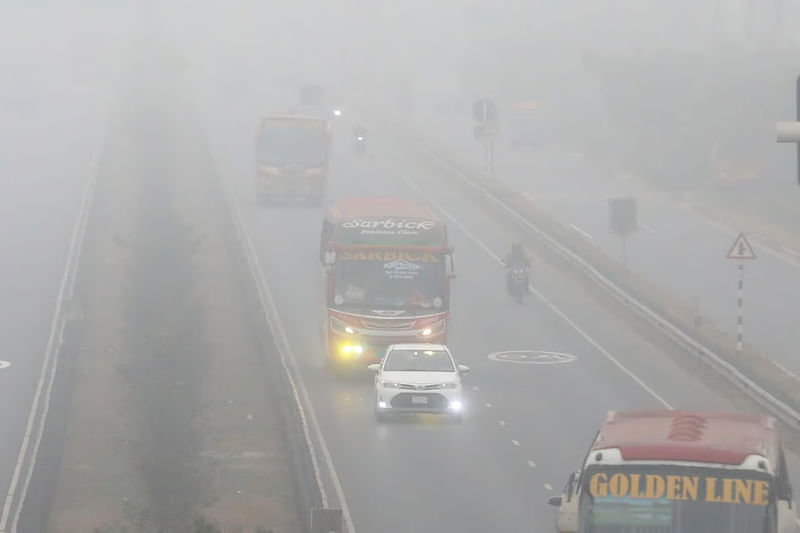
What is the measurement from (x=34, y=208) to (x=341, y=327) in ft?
112

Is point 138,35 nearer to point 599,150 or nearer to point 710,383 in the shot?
point 599,150

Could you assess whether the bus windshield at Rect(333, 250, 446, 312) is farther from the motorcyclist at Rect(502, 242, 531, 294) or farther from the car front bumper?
the motorcyclist at Rect(502, 242, 531, 294)

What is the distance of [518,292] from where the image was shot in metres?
43.7

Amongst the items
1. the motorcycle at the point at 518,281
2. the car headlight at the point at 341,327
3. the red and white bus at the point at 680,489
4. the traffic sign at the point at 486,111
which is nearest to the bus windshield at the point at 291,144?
the traffic sign at the point at 486,111

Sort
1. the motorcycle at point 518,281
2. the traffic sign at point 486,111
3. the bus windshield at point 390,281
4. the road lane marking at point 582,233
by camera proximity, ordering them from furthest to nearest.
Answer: the traffic sign at point 486,111
the road lane marking at point 582,233
the motorcycle at point 518,281
the bus windshield at point 390,281

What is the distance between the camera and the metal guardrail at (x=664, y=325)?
1196 inches

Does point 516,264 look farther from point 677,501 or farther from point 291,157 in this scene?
point 677,501

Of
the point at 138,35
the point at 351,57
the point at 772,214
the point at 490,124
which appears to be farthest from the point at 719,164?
the point at 138,35

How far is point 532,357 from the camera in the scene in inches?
1447

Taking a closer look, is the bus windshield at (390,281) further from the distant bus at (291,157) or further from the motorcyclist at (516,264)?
the distant bus at (291,157)

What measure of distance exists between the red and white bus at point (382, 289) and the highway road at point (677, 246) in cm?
956

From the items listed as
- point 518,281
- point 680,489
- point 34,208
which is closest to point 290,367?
point 518,281

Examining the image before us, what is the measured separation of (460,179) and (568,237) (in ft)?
46.6

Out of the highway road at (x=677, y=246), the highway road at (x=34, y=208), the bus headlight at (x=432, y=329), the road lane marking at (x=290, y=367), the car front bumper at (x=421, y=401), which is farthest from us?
the highway road at (x=677, y=246)
